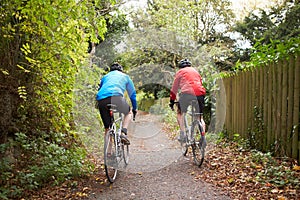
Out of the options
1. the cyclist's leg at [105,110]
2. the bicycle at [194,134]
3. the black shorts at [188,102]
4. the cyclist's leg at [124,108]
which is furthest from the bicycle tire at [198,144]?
the cyclist's leg at [105,110]

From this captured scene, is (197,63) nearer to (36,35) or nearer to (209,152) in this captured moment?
(209,152)

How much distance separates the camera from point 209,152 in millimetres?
6773

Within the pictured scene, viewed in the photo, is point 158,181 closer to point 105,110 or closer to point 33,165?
point 105,110

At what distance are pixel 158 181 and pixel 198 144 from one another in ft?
4.16

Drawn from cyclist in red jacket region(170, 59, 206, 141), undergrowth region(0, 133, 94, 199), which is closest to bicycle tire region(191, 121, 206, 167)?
cyclist in red jacket region(170, 59, 206, 141)

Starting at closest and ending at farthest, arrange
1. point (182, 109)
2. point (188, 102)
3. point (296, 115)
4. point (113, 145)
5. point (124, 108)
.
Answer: point (296, 115) < point (113, 145) < point (124, 108) < point (188, 102) < point (182, 109)

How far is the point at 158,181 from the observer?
5.04 m

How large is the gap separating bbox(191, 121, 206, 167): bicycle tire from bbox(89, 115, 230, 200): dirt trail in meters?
0.16

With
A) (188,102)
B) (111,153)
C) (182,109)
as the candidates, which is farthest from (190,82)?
(111,153)

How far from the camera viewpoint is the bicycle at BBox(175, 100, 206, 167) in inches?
224

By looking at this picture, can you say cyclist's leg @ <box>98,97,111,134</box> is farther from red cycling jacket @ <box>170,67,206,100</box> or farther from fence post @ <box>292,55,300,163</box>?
fence post @ <box>292,55,300,163</box>

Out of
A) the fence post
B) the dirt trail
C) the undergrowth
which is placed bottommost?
the dirt trail

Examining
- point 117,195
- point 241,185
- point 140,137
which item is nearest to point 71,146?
point 117,195

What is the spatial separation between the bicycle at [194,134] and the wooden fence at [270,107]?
45.6 inches
